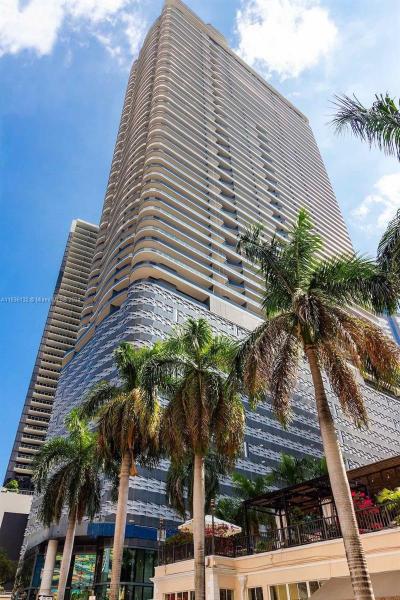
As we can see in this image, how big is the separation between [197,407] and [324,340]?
6.81 m

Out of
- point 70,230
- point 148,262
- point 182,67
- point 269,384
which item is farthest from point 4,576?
point 70,230

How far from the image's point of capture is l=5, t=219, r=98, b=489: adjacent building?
11025cm

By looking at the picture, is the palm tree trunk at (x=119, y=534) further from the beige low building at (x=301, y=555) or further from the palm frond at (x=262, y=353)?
the palm frond at (x=262, y=353)

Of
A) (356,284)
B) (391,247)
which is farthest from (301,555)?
(391,247)

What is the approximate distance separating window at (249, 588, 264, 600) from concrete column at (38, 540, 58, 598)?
2519 cm

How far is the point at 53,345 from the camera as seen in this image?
5128 inches

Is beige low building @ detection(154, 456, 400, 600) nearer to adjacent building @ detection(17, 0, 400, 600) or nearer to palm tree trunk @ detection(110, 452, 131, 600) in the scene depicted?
palm tree trunk @ detection(110, 452, 131, 600)

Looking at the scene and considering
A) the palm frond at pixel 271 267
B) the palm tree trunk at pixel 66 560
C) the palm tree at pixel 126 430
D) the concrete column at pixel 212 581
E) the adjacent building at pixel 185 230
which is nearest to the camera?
the palm frond at pixel 271 267

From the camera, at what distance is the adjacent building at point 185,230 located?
4875cm

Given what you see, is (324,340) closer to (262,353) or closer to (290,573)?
(262,353)

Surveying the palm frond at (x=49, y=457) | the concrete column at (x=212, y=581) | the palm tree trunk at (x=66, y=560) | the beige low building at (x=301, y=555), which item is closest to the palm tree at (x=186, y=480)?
the beige low building at (x=301, y=555)

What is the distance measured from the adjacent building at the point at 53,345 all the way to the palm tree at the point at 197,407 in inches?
3780

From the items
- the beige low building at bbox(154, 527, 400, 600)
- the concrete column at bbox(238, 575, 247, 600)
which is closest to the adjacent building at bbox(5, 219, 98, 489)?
the beige low building at bbox(154, 527, 400, 600)

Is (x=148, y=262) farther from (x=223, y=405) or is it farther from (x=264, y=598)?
(x=264, y=598)
